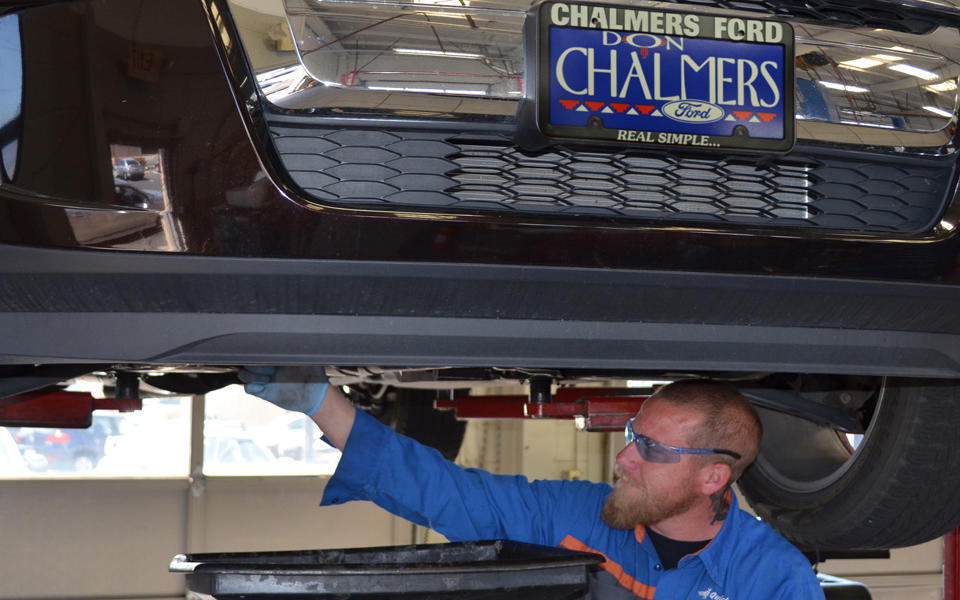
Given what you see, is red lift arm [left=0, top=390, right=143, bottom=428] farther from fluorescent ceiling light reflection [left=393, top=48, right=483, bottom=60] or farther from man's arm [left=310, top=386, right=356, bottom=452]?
fluorescent ceiling light reflection [left=393, top=48, right=483, bottom=60]

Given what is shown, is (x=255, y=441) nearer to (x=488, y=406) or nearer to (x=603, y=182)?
(x=488, y=406)

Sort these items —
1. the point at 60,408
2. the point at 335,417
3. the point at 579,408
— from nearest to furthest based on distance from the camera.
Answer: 1. the point at 335,417
2. the point at 60,408
3. the point at 579,408

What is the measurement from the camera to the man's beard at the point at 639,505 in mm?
1854

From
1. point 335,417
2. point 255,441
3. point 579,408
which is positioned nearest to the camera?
point 335,417

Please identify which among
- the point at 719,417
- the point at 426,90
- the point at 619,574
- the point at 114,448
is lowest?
the point at 114,448

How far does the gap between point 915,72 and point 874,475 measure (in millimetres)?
881

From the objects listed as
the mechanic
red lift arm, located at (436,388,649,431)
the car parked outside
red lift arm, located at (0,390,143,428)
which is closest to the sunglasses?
the mechanic

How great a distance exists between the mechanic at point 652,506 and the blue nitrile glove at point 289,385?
16 centimetres

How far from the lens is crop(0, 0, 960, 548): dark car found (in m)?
0.99

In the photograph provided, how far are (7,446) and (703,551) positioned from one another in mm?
5251

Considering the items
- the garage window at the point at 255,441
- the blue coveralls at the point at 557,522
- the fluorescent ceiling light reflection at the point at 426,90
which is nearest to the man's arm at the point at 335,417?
the blue coveralls at the point at 557,522

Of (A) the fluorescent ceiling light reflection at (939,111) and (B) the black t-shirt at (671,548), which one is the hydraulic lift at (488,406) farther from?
(A) the fluorescent ceiling light reflection at (939,111)

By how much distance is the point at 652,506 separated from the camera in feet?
6.08

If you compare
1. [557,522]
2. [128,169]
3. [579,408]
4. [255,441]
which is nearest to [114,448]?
[255,441]
